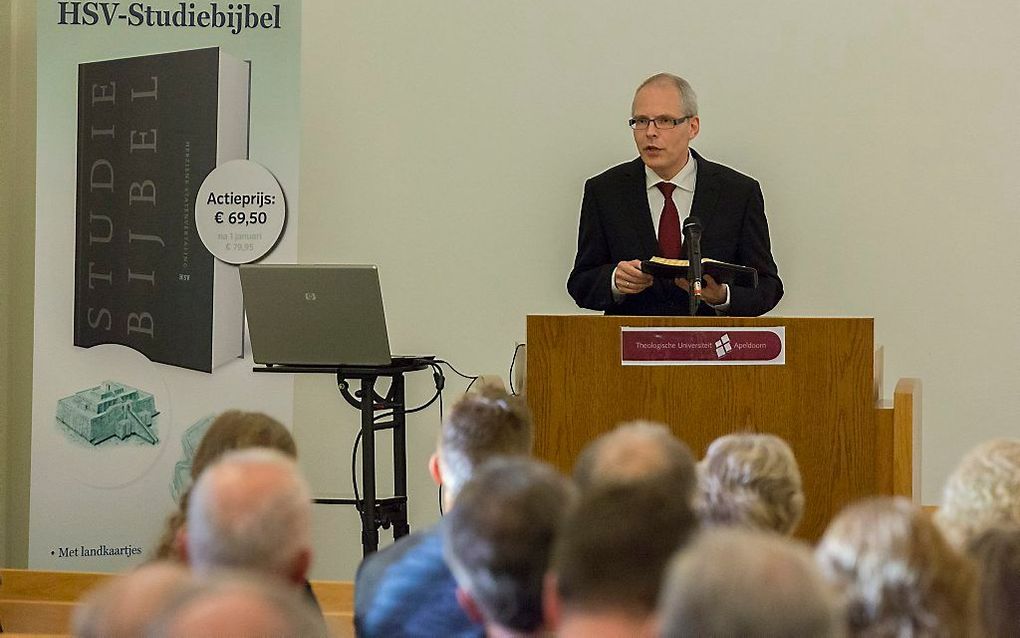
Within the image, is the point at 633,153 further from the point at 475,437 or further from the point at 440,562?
the point at 440,562

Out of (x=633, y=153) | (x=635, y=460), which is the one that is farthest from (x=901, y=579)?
(x=633, y=153)

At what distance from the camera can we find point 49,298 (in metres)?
6.15

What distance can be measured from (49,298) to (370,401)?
7.37 feet

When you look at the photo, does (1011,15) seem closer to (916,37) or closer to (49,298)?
(916,37)

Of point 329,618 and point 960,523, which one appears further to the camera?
point 329,618

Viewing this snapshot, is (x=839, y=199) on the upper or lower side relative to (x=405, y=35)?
lower

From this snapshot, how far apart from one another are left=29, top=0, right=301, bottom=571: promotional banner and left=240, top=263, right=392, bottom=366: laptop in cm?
149

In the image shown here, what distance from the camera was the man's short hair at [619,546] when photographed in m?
1.49

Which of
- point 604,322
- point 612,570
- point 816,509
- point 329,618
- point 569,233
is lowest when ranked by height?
point 329,618

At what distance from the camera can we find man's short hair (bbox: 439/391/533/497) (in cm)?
263

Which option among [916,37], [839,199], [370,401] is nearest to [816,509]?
[370,401]

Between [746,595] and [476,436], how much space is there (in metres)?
1.52

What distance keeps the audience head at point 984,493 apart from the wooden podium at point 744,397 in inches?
47.1

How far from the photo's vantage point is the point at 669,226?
488 cm
